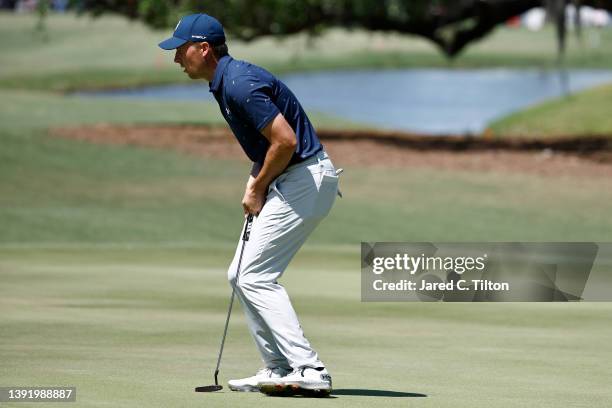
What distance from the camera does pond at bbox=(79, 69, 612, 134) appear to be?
5619 centimetres

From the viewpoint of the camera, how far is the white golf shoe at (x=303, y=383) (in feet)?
26.1

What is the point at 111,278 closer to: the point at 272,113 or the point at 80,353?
the point at 80,353

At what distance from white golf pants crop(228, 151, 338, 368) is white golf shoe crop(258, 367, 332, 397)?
81mm

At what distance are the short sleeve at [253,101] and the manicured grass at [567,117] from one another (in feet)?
103

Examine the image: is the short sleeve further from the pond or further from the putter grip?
the pond

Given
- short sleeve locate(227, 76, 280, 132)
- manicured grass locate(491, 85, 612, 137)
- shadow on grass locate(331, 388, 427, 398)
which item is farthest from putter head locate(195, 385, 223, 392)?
manicured grass locate(491, 85, 612, 137)

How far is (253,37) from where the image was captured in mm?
31641

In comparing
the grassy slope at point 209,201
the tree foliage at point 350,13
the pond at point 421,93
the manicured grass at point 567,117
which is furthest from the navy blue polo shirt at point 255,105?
the pond at point 421,93

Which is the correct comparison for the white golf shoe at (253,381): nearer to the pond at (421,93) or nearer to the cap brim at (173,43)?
the cap brim at (173,43)

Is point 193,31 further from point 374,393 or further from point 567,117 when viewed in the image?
point 567,117

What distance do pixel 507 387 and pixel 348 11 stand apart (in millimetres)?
23032

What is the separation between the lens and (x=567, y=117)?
4197 cm

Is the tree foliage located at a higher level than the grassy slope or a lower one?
higher

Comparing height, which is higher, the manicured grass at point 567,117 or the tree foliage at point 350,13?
the tree foliage at point 350,13
